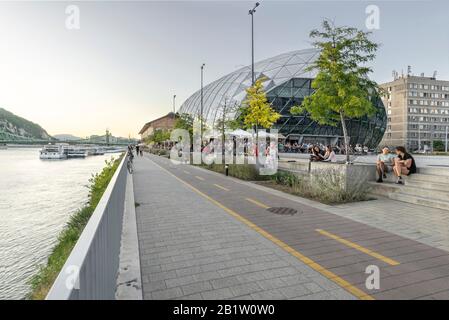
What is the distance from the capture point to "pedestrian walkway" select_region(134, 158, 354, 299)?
370 cm

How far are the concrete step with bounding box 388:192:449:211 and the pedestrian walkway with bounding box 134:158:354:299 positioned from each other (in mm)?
5720

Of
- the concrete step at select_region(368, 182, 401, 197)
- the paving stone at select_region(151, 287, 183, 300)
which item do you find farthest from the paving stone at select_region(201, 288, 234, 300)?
the concrete step at select_region(368, 182, 401, 197)

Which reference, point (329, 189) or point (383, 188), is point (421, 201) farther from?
point (329, 189)

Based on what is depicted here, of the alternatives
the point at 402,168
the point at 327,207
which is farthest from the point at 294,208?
the point at 402,168

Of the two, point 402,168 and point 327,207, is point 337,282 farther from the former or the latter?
point 402,168

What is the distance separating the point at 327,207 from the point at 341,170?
97.5 inches

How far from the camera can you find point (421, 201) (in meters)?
8.69

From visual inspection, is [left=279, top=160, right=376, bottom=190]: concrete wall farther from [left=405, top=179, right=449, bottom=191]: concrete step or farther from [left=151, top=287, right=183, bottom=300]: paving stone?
[left=151, top=287, right=183, bottom=300]: paving stone

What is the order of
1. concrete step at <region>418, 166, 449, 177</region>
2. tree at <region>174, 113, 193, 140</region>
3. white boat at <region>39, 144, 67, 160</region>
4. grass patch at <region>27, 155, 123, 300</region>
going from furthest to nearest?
white boat at <region>39, 144, 67, 160</region> → tree at <region>174, 113, 193, 140</region> → concrete step at <region>418, 166, 449, 177</region> → grass patch at <region>27, 155, 123, 300</region>

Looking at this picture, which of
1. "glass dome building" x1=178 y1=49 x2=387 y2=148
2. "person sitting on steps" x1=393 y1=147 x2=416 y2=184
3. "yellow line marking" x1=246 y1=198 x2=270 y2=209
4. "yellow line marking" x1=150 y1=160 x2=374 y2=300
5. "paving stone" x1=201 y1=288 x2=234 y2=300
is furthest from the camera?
"glass dome building" x1=178 y1=49 x2=387 y2=148

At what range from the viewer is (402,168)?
10.2m

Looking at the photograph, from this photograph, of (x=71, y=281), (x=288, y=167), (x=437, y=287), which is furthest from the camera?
(x=288, y=167)

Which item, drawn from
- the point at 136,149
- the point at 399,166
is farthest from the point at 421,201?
the point at 136,149
